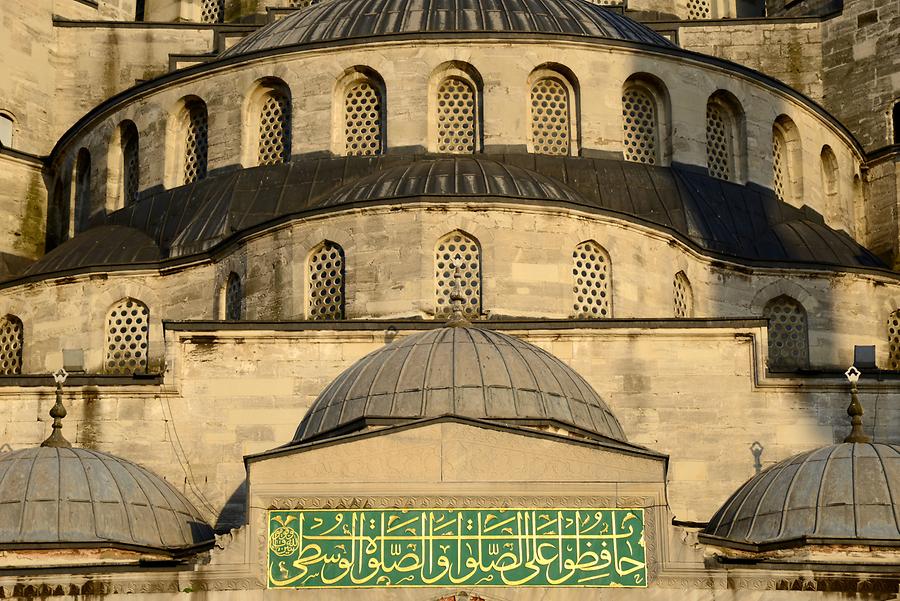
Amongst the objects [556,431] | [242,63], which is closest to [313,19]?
[242,63]

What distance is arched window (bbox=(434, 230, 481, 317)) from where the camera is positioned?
40.6 metres

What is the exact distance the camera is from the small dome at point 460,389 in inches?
1359

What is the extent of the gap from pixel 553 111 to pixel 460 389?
1171 cm

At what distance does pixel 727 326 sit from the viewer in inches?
1566

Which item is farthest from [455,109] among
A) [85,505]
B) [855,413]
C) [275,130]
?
[85,505]

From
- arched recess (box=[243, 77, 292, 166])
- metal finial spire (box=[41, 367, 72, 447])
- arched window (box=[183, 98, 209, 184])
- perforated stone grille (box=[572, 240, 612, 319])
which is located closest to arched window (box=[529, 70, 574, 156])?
perforated stone grille (box=[572, 240, 612, 319])

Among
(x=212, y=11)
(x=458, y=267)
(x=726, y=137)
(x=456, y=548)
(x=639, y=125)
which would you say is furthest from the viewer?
(x=212, y=11)

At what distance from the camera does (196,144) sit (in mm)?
46656

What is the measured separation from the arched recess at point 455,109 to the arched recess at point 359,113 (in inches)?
33.9

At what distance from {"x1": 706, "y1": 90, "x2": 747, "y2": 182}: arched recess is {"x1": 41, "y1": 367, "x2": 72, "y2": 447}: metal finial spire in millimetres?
12879

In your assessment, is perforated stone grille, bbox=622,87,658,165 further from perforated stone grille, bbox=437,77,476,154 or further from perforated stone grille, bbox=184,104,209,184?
perforated stone grille, bbox=184,104,209,184

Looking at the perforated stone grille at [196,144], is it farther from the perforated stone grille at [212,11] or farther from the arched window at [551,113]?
the perforated stone grille at [212,11]

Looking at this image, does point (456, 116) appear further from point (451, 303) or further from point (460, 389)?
point (460, 389)

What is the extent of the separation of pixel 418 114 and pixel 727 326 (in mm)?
7791
